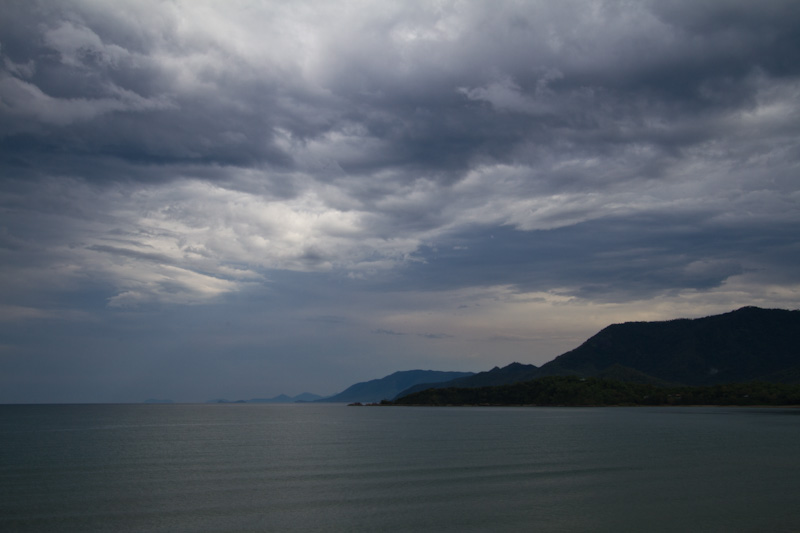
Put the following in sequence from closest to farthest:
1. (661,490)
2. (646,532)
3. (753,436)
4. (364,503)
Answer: (646,532), (364,503), (661,490), (753,436)

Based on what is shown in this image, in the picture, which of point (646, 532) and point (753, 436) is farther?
point (753, 436)

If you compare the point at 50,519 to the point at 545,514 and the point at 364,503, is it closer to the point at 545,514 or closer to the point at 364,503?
the point at 364,503

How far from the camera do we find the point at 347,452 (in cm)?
6988

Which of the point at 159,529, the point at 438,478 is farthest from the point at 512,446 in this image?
the point at 159,529

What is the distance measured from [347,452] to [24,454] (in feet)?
130

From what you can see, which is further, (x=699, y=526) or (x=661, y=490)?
(x=661, y=490)

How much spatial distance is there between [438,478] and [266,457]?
1031 inches

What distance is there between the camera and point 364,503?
37.8 m

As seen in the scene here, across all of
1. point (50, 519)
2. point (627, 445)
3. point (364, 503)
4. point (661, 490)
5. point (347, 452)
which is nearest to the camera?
point (50, 519)

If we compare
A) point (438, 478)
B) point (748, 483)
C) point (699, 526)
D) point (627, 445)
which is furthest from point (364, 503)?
point (627, 445)

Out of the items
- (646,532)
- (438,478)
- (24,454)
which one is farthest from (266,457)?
(646,532)

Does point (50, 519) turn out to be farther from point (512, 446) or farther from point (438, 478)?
point (512, 446)

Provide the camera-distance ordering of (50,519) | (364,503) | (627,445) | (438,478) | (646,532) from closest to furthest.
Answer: (646,532), (50,519), (364,503), (438,478), (627,445)

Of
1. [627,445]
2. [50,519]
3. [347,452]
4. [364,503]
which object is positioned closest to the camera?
[50,519]
